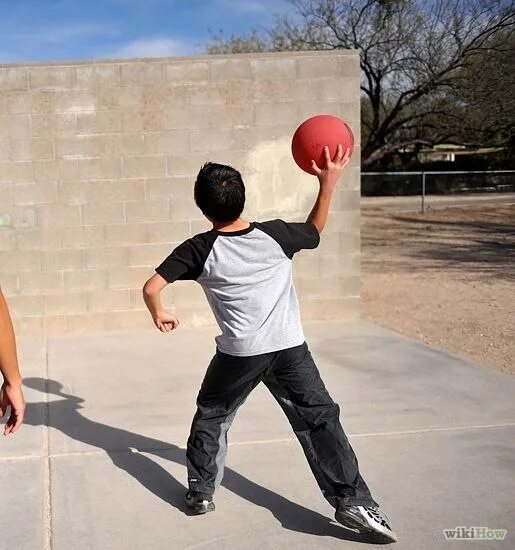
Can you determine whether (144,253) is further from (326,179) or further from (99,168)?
(326,179)

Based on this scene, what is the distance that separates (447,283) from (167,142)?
5053 mm

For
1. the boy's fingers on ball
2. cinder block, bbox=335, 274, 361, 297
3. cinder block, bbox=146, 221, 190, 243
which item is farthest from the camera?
cinder block, bbox=335, 274, 361, 297

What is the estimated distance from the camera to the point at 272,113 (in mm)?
8219

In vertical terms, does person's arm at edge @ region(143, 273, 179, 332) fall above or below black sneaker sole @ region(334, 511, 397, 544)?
above

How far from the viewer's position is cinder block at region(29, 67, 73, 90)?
7.91 meters

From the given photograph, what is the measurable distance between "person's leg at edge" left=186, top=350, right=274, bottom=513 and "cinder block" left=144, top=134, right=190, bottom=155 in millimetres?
4655

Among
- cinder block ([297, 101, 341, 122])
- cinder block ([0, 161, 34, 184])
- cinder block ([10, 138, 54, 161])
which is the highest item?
cinder block ([297, 101, 341, 122])

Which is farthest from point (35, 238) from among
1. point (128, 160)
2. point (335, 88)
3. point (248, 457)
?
point (248, 457)

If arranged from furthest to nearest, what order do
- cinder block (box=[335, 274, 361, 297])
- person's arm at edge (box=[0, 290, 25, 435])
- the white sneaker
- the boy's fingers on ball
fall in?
cinder block (box=[335, 274, 361, 297])
the boy's fingers on ball
the white sneaker
person's arm at edge (box=[0, 290, 25, 435])

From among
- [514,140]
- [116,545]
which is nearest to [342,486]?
[116,545]

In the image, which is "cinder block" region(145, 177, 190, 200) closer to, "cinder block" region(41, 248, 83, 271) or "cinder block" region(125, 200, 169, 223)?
"cinder block" region(125, 200, 169, 223)

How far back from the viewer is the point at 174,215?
27.0 ft

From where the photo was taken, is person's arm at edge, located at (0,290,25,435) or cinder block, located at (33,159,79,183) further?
cinder block, located at (33,159,79,183)

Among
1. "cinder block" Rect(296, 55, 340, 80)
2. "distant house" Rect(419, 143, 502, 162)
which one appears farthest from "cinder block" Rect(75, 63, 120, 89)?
"distant house" Rect(419, 143, 502, 162)
